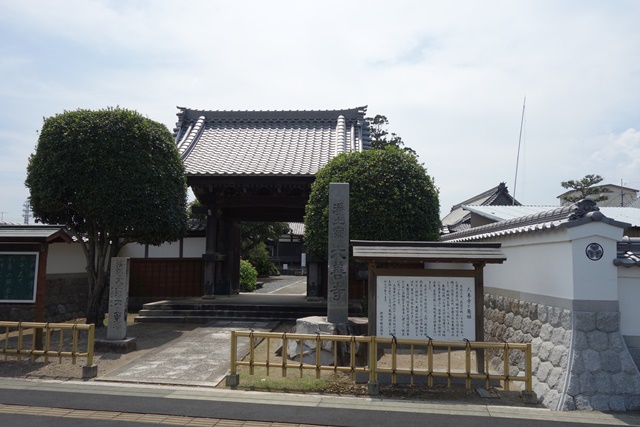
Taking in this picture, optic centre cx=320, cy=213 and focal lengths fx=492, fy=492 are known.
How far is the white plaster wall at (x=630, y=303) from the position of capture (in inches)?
285

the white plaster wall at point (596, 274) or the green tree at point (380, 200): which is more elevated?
the green tree at point (380, 200)

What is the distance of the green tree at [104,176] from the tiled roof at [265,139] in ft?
9.02

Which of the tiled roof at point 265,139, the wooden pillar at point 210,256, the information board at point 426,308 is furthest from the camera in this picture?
the wooden pillar at point 210,256

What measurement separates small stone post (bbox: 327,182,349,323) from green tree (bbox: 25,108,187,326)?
5.18m

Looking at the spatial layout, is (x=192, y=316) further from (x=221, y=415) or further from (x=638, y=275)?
(x=638, y=275)

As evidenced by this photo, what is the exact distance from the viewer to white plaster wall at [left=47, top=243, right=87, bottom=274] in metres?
14.8

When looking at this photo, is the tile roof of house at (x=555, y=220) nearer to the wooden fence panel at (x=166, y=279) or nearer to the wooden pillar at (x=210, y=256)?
the wooden pillar at (x=210, y=256)

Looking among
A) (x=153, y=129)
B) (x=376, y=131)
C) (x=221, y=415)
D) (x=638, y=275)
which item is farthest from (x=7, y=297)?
(x=376, y=131)

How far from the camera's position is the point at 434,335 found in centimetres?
814

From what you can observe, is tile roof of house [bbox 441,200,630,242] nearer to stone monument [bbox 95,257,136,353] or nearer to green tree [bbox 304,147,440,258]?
green tree [bbox 304,147,440,258]

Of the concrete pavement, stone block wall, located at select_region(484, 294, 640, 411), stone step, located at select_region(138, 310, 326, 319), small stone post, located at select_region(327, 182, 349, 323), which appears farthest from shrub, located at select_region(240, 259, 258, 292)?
stone block wall, located at select_region(484, 294, 640, 411)

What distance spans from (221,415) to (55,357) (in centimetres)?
532

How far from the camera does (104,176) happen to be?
12266 mm

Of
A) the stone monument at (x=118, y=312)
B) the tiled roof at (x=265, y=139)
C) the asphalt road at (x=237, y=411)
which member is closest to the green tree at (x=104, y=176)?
the stone monument at (x=118, y=312)
